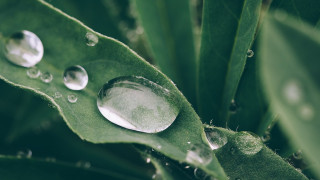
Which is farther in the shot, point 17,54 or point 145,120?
point 17,54

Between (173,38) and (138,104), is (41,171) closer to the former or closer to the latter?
(138,104)

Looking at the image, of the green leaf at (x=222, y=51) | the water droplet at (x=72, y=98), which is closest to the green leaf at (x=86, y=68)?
the water droplet at (x=72, y=98)

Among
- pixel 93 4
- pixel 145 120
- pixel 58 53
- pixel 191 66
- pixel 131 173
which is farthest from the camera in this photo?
pixel 93 4

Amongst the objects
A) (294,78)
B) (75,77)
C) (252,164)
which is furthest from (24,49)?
(294,78)

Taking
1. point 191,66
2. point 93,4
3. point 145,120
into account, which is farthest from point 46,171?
point 93,4

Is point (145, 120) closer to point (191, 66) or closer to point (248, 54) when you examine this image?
point (248, 54)

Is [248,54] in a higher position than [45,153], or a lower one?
higher

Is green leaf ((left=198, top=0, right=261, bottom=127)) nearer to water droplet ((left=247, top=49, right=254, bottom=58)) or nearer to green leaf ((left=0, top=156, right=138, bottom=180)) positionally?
water droplet ((left=247, top=49, right=254, bottom=58))

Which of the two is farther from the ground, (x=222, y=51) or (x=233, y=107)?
(x=222, y=51)
